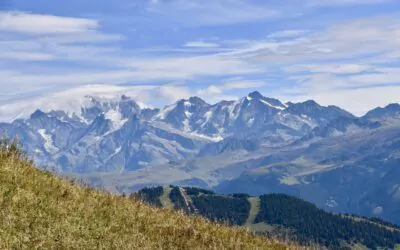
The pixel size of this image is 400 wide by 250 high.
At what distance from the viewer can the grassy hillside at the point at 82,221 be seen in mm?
11289

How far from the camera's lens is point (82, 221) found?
41.4 feet

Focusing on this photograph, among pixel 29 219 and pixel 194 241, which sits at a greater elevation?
pixel 29 219

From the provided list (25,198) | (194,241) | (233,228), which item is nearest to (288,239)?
(233,228)

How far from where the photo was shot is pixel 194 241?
13.2 metres

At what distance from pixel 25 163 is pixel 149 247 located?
597 cm

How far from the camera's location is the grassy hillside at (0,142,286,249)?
1129 centimetres

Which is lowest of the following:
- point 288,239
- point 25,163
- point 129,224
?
point 288,239

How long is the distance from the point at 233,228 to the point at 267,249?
2.20m

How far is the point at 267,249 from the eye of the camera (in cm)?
1375

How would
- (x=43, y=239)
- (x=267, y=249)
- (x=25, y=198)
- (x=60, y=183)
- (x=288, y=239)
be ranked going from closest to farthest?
(x=43, y=239), (x=25, y=198), (x=267, y=249), (x=60, y=183), (x=288, y=239)

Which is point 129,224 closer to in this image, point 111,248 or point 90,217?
point 90,217

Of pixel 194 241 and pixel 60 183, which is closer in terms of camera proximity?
pixel 194 241

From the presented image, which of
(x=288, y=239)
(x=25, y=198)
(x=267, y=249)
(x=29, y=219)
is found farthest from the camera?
(x=288, y=239)

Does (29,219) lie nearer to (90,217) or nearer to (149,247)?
(90,217)
